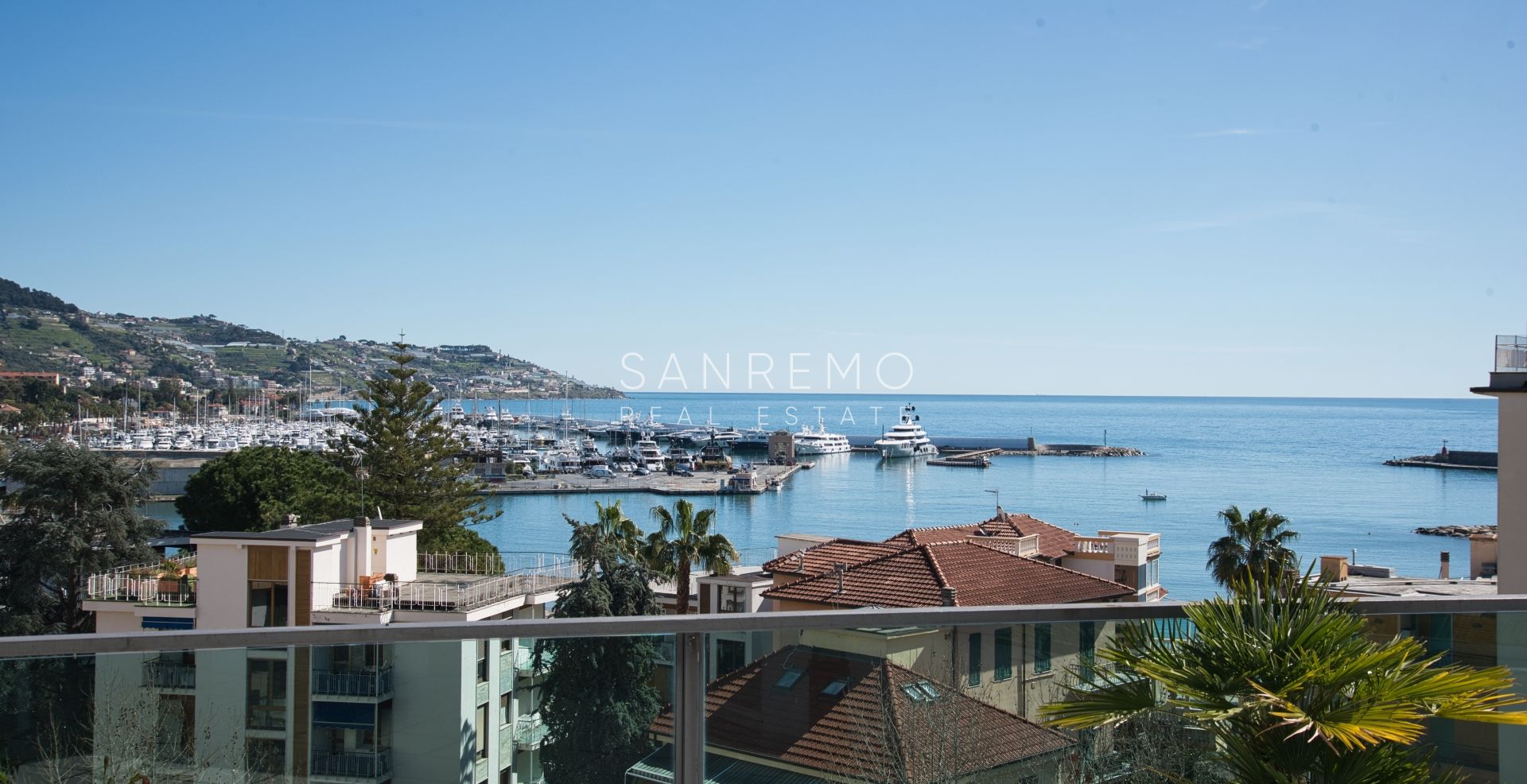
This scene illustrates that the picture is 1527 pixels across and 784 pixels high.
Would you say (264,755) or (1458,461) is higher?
(264,755)

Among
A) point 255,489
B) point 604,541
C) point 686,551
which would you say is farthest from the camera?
point 255,489

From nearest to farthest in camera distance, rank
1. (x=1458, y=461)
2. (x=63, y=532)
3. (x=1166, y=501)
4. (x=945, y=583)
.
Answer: (x=945, y=583), (x=63, y=532), (x=1166, y=501), (x=1458, y=461)

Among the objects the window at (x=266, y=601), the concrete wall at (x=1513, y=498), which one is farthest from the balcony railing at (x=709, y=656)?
the window at (x=266, y=601)

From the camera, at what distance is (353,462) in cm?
3003

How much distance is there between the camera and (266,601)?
1866 cm

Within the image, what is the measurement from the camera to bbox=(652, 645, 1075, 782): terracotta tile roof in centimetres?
196

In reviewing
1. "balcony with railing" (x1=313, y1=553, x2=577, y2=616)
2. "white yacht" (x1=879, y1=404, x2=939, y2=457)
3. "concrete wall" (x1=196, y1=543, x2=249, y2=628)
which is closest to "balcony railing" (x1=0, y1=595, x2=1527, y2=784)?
"balcony with railing" (x1=313, y1=553, x2=577, y2=616)

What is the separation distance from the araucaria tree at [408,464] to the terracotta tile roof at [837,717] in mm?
29207

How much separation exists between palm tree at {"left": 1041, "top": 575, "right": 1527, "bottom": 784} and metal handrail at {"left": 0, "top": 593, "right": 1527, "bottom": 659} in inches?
3.7

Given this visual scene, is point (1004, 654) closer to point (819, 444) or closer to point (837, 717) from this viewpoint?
point (837, 717)

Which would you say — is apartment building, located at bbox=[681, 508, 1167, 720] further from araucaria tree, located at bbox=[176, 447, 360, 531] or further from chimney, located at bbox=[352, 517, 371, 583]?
araucaria tree, located at bbox=[176, 447, 360, 531]

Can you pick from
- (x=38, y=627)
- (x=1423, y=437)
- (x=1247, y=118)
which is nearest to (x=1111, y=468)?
(x=1247, y=118)

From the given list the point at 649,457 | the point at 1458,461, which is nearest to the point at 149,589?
the point at 649,457

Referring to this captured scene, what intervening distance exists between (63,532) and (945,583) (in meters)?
20.9
